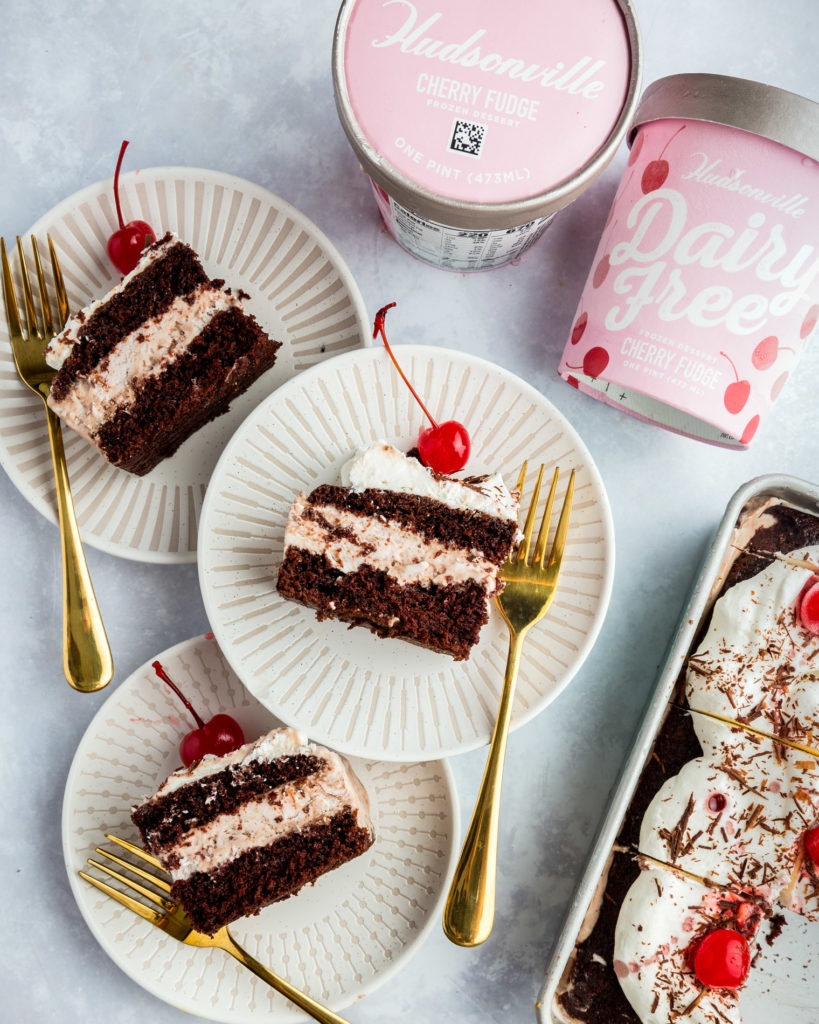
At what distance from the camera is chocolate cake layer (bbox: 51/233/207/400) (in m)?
1.93

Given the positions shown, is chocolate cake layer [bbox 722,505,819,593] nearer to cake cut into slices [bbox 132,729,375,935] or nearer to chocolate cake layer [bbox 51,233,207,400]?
cake cut into slices [bbox 132,729,375,935]

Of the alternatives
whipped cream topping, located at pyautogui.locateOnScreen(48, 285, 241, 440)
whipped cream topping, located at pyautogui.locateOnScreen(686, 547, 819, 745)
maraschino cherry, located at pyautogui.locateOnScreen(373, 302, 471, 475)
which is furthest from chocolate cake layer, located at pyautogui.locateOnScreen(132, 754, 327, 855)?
whipped cream topping, located at pyautogui.locateOnScreen(686, 547, 819, 745)

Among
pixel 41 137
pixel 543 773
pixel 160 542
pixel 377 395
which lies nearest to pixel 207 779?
pixel 160 542

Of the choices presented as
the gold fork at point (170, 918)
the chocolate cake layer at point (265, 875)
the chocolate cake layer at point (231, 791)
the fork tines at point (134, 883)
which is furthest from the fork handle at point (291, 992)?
the chocolate cake layer at point (231, 791)

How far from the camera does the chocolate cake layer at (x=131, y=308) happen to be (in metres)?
1.93

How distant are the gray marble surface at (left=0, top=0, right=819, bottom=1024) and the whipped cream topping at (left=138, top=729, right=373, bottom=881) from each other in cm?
39

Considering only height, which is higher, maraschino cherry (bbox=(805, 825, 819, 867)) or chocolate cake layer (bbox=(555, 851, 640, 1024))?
maraschino cherry (bbox=(805, 825, 819, 867))

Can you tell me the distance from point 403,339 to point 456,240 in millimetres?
494

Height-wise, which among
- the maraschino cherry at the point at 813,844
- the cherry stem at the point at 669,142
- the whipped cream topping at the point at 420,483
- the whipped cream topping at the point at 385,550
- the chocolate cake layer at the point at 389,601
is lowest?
the maraschino cherry at the point at 813,844

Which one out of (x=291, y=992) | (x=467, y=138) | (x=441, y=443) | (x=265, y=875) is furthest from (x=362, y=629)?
(x=467, y=138)

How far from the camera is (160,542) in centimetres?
205

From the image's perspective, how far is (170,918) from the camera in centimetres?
200

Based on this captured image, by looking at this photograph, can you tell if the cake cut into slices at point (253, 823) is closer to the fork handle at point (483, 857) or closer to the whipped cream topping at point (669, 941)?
the fork handle at point (483, 857)

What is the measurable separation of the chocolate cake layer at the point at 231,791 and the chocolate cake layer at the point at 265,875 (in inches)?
5.2
